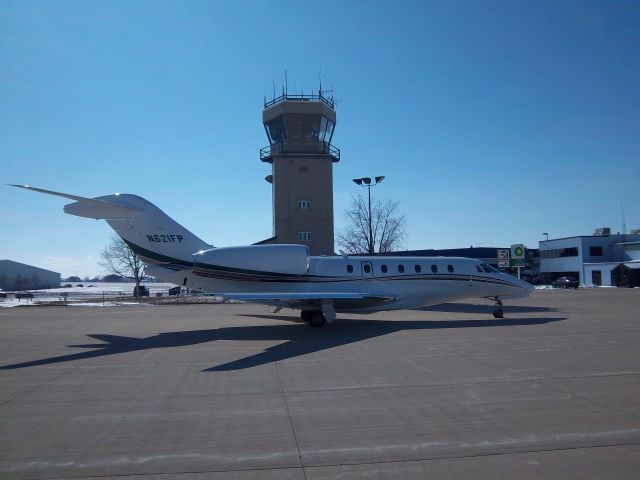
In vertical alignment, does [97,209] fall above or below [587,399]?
above

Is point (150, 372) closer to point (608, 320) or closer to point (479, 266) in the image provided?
point (479, 266)

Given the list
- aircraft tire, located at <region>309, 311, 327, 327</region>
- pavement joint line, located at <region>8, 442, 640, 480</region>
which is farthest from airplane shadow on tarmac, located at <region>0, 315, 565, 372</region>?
pavement joint line, located at <region>8, 442, 640, 480</region>

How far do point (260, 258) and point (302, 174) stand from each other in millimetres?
23630

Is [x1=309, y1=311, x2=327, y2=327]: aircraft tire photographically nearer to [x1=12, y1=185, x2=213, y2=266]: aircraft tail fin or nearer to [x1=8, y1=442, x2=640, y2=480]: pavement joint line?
[x1=12, y1=185, x2=213, y2=266]: aircraft tail fin

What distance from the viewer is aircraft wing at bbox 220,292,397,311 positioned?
15.7m

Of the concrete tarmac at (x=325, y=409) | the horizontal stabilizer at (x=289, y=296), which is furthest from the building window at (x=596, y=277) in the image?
the horizontal stabilizer at (x=289, y=296)

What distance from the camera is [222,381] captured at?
30.2 feet

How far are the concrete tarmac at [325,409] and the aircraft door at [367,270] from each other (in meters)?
5.75

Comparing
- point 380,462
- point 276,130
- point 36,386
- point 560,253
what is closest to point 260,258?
point 36,386

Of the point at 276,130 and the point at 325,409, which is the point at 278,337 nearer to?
the point at 325,409

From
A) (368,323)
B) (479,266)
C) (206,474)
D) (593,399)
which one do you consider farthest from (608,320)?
(206,474)

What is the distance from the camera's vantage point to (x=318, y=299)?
56.9ft

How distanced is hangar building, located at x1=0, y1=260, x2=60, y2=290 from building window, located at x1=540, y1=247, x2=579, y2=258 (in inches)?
3331

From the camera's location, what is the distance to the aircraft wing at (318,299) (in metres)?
15.7
